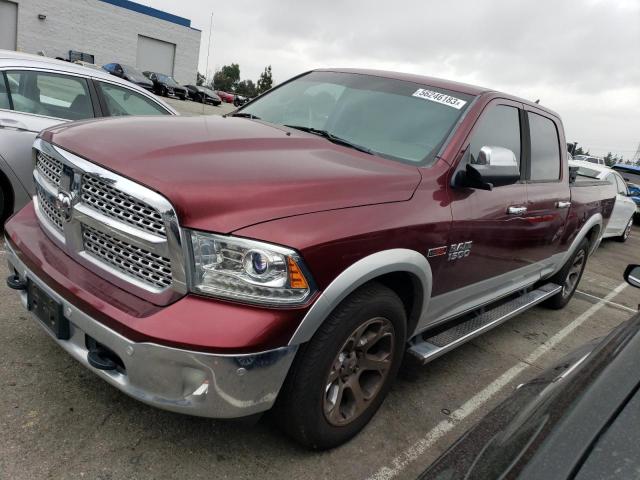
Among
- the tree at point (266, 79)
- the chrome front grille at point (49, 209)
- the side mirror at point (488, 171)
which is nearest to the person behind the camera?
the chrome front grille at point (49, 209)

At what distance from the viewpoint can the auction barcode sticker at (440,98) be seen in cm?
317

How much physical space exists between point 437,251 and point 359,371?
29.5 inches

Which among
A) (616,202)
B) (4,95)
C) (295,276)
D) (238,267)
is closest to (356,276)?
(295,276)

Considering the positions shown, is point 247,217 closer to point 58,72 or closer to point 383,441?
point 383,441

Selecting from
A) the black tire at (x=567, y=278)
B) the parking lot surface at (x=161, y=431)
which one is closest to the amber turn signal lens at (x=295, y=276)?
the parking lot surface at (x=161, y=431)

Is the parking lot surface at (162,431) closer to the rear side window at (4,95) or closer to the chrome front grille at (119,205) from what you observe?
the chrome front grille at (119,205)

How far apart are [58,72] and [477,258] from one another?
13.4 ft

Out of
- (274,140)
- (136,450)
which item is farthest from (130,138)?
(136,450)

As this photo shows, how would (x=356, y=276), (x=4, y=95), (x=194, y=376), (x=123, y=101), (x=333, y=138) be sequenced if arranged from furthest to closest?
(x=123, y=101)
(x=4, y=95)
(x=333, y=138)
(x=356, y=276)
(x=194, y=376)

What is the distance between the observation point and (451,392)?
341 centimetres

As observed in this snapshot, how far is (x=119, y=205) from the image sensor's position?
2090mm

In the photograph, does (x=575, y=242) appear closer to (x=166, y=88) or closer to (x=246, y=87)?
(x=166, y=88)

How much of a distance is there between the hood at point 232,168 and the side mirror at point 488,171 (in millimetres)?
358

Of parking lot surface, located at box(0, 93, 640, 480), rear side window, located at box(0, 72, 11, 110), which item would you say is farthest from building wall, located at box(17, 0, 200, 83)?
parking lot surface, located at box(0, 93, 640, 480)
